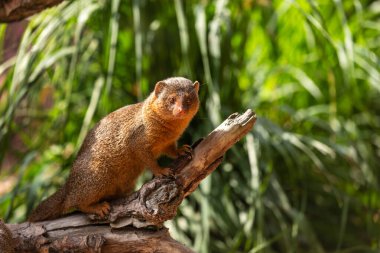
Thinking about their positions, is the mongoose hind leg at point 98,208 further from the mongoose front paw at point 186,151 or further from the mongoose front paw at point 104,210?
the mongoose front paw at point 186,151

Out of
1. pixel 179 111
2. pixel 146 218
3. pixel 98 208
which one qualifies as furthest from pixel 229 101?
pixel 146 218

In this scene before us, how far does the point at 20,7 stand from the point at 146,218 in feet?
3.58

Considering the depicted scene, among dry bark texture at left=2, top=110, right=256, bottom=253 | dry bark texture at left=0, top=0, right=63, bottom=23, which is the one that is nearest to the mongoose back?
dry bark texture at left=2, top=110, right=256, bottom=253

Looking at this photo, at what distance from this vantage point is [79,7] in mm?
3438

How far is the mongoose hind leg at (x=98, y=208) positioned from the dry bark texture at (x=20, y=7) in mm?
878

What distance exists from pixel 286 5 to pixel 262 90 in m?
0.68

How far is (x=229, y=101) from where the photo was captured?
383 cm

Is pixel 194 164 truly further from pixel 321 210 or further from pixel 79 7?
pixel 321 210

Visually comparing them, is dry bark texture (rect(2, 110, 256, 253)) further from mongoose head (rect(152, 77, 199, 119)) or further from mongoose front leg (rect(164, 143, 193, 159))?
mongoose head (rect(152, 77, 199, 119))

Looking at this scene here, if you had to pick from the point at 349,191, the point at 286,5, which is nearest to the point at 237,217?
the point at 349,191

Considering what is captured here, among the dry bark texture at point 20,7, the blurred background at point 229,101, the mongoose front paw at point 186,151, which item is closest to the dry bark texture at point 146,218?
the mongoose front paw at point 186,151

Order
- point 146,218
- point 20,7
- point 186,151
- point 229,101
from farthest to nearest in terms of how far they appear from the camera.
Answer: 1. point 229,101
2. point 20,7
3. point 186,151
4. point 146,218

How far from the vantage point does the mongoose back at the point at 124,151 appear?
244 centimetres

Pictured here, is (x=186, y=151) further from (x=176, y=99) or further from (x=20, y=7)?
(x=20, y=7)
